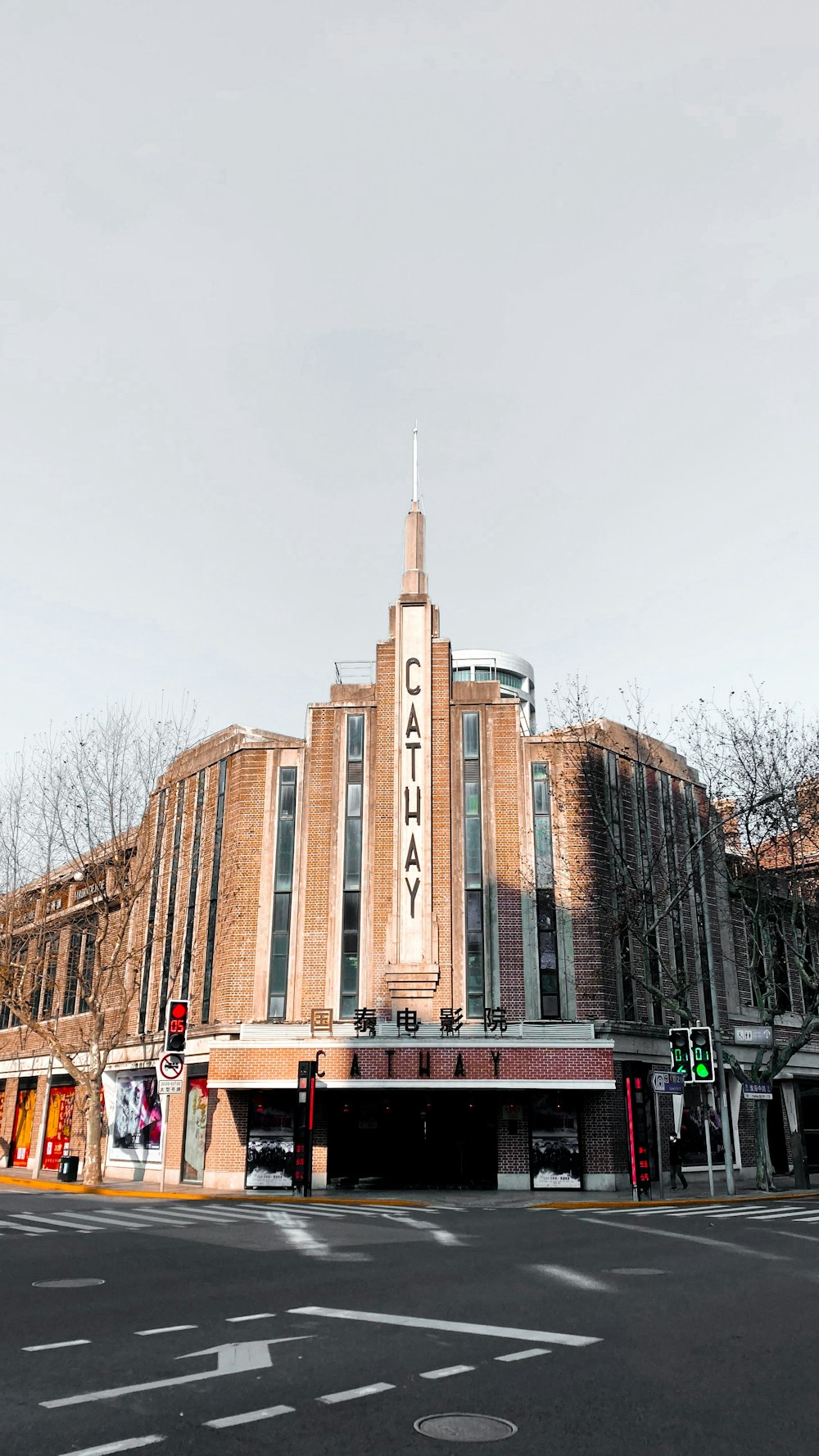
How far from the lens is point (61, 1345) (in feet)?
27.9

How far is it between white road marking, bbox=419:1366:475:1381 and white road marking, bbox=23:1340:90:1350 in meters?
2.91

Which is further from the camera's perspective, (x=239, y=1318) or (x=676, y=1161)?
(x=676, y=1161)

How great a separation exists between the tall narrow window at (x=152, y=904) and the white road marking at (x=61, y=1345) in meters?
31.5

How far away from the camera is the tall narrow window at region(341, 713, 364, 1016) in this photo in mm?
33781

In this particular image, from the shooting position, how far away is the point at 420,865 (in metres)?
34.4

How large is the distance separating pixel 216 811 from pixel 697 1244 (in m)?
25.0

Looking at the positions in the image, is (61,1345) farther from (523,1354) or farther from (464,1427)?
(464,1427)

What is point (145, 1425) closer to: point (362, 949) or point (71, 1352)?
point (71, 1352)

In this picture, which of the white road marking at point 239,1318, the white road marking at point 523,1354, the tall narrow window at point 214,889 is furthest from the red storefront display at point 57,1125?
the white road marking at point 523,1354

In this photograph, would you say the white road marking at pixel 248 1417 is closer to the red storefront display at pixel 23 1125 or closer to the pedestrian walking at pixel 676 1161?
the pedestrian walking at pixel 676 1161

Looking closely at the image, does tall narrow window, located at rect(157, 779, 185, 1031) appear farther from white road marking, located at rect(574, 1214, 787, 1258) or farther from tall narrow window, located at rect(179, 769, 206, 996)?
white road marking, located at rect(574, 1214, 787, 1258)

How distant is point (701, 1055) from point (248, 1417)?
71.0 ft

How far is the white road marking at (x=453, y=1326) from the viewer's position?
340 inches

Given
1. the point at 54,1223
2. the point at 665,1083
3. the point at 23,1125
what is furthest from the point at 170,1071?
the point at 23,1125
